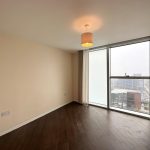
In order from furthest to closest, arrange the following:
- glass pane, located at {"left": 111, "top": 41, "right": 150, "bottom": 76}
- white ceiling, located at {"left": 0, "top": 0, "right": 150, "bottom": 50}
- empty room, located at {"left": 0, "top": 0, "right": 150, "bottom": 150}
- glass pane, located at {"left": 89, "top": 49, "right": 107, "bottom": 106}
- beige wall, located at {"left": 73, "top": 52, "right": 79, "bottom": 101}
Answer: beige wall, located at {"left": 73, "top": 52, "right": 79, "bottom": 101}, glass pane, located at {"left": 89, "top": 49, "right": 107, "bottom": 106}, glass pane, located at {"left": 111, "top": 41, "right": 150, "bottom": 76}, empty room, located at {"left": 0, "top": 0, "right": 150, "bottom": 150}, white ceiling, located at {"left": 0, "top": 0, "right": 150, "bottom": 50}

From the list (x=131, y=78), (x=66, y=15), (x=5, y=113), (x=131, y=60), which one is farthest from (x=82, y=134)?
(x=131, y=60)

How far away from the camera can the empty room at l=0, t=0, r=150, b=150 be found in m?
2.08

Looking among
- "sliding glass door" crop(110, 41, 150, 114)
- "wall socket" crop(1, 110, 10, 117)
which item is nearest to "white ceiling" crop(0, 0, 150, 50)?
"sliding glass door" crop(110, 41, 150, 114)

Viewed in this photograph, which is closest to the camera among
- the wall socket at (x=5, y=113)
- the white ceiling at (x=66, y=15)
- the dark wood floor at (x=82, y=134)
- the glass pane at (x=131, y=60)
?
the white ceiling at (x=66, y=15)

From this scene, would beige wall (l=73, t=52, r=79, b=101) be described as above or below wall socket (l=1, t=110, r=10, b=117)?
above

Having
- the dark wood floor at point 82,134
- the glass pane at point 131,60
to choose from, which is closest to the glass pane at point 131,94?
the glass pane at point 131,60

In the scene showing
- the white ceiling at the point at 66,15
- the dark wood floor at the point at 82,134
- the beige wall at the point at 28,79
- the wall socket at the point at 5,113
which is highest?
the white ceiling at the point at 66,15

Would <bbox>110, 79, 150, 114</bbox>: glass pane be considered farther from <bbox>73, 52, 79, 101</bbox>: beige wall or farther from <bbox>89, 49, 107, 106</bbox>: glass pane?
<bbox>73, 52, 79, 101</bbox>: beige wall

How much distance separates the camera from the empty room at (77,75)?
2.08 m

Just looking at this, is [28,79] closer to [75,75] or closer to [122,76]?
[75,75]

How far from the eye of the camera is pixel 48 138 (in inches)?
98.3

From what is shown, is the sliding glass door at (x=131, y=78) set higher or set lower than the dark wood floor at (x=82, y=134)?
higher

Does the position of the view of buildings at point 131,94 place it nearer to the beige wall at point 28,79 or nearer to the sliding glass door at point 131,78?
the sliding glass door at point 131,78

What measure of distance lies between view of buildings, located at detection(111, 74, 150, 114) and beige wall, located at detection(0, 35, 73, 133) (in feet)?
6.70
